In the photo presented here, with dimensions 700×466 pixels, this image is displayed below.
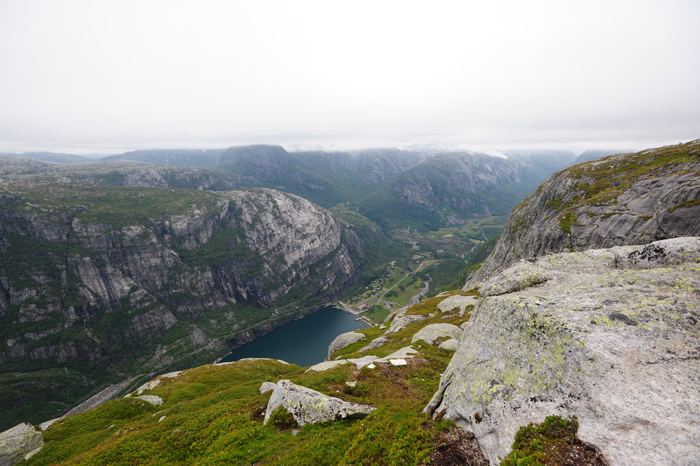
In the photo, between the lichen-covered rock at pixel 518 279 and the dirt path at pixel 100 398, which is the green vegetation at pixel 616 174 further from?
the dirt path at pixel 100 398

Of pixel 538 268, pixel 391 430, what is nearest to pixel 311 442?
pixel 391 430

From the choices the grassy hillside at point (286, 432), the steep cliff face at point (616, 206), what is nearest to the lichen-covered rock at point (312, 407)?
the grassy hillside at point (286, 432)

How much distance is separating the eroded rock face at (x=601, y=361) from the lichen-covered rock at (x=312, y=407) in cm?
655

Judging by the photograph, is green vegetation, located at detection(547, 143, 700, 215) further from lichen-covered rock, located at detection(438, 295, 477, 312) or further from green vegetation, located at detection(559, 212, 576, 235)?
lichen-covered rock, located at detection(438, 295, 477, 312)

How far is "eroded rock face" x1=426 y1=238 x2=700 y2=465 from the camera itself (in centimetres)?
855

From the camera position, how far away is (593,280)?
1512cm

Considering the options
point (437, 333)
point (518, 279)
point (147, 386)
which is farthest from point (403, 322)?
point (147, 386)

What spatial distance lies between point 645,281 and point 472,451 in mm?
12663

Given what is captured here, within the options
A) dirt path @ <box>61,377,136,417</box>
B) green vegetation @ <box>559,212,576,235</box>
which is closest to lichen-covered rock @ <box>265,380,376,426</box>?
green vegetation @ <box>559,212,576,235</box>

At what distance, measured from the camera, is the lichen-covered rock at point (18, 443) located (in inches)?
1054

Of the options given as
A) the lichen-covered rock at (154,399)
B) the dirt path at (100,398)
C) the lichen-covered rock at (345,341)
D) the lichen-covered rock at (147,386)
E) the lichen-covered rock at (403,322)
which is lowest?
the dirt path at (100,398)

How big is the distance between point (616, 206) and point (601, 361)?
7890 cm

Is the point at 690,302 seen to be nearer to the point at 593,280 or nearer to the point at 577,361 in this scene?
the point at 593,280

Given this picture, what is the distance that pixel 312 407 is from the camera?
19.6 meters
